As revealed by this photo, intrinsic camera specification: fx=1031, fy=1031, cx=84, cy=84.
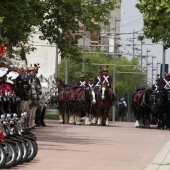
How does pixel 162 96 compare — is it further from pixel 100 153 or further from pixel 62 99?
pixel 100 153

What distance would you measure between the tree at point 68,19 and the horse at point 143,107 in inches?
395

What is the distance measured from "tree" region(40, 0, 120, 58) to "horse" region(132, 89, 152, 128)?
32.9ft

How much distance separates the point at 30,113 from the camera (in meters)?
38.0

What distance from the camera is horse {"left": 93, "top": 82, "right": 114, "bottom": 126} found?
148ft

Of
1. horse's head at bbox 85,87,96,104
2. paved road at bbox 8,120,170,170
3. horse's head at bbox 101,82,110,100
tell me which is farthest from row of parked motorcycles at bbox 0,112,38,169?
horse's head at bbox 85,87,96,104

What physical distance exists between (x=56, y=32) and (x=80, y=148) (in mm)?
29385

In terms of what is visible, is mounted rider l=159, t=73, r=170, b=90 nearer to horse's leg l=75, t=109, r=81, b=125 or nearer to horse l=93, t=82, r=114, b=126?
horse l=93, t=82, r=114, b=126

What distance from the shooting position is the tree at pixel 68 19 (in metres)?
54.5

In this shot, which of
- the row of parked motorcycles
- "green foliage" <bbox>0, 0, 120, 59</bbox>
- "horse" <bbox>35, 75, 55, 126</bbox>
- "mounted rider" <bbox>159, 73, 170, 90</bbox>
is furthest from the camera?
"green foliage" <bbox>0, 0, 120, 59</bbox>

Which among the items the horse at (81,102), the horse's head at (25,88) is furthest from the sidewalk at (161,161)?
the horse at (81,102)

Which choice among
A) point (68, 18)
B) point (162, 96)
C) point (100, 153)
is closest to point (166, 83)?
point (162, 96)

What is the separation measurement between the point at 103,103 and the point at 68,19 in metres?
10.3

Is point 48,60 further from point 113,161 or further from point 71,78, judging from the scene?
point 113,161

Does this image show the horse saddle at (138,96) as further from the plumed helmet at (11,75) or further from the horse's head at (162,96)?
the plumed helmet at (11,75)
